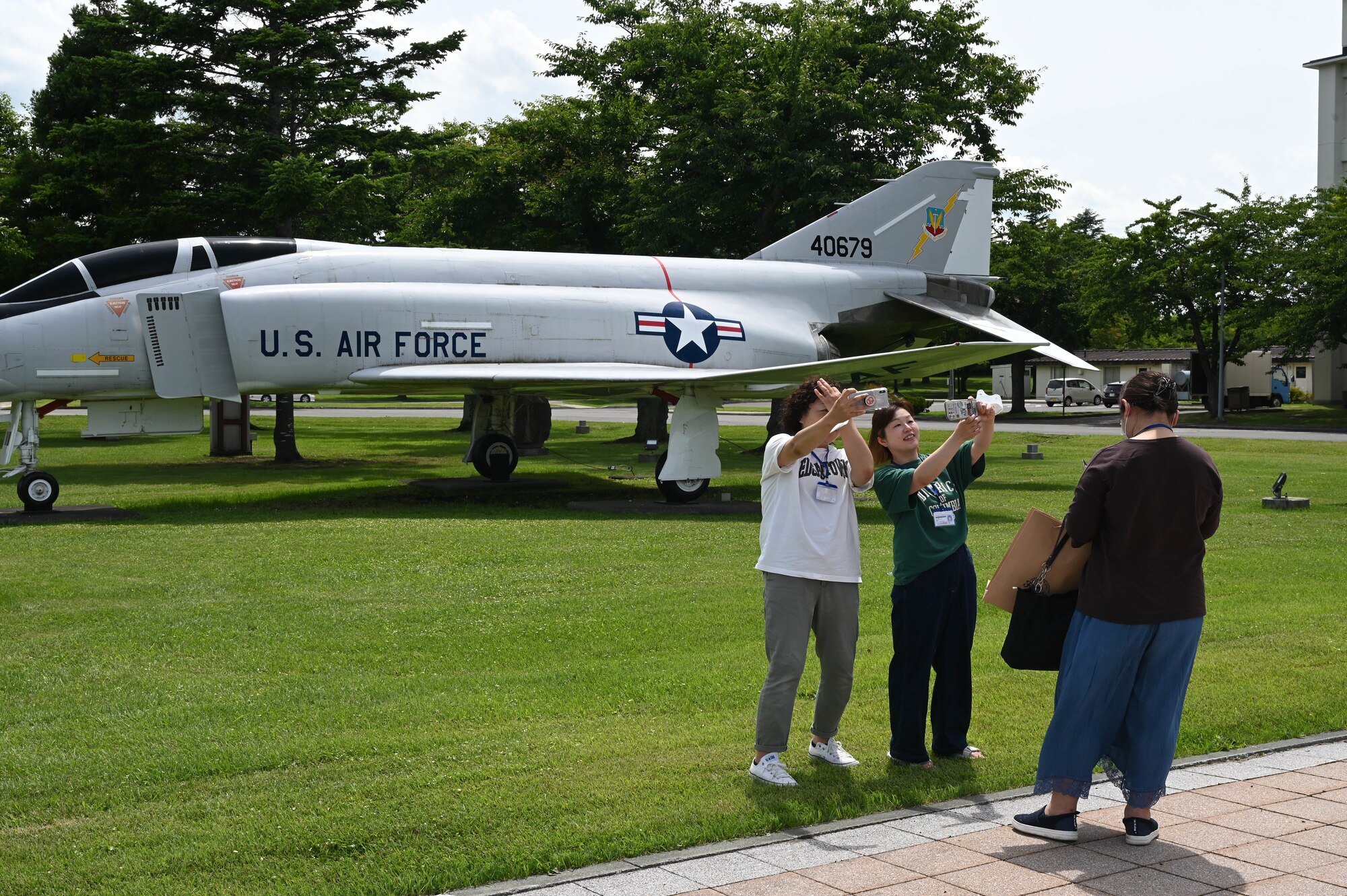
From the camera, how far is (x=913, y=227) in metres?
21.3

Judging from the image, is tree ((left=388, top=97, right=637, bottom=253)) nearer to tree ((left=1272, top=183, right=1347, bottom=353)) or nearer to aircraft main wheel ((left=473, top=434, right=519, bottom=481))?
aircraft main wheel ((left=473, top=434, right=519, bottom=481))

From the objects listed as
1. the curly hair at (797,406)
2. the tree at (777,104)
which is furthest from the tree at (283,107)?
the curly hair at (797,406)

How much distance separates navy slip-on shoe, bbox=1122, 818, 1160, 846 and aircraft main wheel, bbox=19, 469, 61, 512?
14.2m

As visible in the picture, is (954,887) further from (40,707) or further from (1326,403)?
(1326,403)

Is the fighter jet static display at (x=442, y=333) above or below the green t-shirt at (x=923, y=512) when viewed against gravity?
above

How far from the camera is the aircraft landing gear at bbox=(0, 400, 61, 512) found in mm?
15172

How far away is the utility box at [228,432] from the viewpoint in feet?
90.4

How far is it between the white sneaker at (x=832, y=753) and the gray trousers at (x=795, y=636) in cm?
32

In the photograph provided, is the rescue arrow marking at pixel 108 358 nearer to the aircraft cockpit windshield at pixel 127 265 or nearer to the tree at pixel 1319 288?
the aircraft cockpit windshield at pixel 127 265

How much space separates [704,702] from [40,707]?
3.80 meters

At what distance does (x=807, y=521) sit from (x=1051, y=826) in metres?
1.70

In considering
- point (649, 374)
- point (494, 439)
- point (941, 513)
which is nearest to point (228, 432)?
point (494, 439)

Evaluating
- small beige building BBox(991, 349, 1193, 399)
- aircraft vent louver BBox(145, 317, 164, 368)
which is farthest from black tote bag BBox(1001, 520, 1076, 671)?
small beige building BBox(991, 349, 1193, 399)

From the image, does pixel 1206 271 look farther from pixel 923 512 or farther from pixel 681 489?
pixel 923 512
